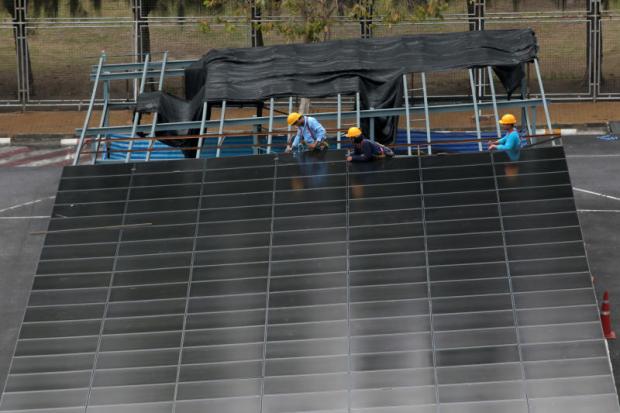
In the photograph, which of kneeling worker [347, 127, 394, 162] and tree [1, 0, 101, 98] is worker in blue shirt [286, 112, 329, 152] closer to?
kneeling worker [347, 127, 394, 162]

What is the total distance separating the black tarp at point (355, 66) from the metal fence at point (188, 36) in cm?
958

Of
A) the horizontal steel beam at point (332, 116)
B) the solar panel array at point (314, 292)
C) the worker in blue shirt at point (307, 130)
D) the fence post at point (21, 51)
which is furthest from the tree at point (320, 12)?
the solar panel array at point (314, 292)

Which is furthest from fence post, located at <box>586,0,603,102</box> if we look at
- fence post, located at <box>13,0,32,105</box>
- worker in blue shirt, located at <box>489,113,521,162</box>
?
worker in blue shirt, located at <box>489,113,521,162</box>

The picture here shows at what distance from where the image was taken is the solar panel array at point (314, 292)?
1647cm

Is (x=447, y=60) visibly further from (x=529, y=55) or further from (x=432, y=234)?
(x=432, y=234)

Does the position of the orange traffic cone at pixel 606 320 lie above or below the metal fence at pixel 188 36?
below

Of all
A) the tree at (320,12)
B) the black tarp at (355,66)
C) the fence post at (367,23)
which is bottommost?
the black tarp at (355,66)

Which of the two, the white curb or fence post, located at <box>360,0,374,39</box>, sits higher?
fence post, located at <box>360,0,374,39</box>

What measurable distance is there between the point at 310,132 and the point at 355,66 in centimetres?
347

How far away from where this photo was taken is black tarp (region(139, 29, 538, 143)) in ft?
78.4

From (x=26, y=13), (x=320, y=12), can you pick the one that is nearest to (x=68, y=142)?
(x=26, y=13)

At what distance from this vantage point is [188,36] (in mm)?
35688

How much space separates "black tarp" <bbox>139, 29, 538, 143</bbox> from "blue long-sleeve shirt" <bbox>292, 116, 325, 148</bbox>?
2.32 metres

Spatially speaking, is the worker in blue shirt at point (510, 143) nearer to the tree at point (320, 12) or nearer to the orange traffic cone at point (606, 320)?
the orange traffic cone at point (606, 320)
